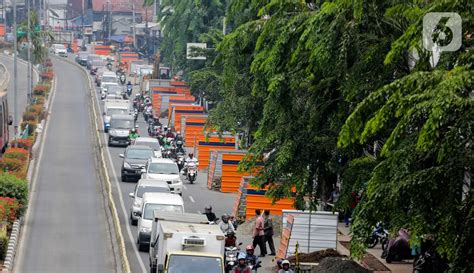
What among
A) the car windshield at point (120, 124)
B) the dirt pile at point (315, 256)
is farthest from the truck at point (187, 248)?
the car windshield at point (120, 124)

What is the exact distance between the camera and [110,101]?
3196 inches

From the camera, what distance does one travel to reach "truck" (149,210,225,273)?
2856 centimetres

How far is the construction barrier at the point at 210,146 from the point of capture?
61.0 metres

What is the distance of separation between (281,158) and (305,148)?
→ 2.76 feet

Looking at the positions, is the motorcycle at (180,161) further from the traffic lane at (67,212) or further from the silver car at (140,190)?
the silver car at (140,190)

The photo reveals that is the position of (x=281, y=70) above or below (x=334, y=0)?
below

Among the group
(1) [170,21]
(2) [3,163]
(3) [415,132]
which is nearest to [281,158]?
(3) [415,132]

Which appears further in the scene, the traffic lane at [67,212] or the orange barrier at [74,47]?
the orange barrier at [74,47]

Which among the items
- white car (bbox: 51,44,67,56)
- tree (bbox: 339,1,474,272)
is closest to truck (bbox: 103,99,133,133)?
tree (bbox: 339,1,474,272)

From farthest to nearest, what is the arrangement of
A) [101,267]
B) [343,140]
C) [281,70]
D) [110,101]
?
[110,101]
[101,267]
[281,70]
[343,140]

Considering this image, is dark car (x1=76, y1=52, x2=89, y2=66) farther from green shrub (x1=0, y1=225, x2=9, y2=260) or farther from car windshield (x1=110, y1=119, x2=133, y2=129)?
green shrub (x1=0, y1=225, x2=9, y2=260)

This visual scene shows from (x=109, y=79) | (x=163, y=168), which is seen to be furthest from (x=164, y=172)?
(x=109, y=79)

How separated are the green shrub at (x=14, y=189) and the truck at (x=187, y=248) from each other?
10761mm

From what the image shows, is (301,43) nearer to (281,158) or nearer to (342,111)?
(342,111)
